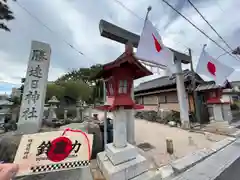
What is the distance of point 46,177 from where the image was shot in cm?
257

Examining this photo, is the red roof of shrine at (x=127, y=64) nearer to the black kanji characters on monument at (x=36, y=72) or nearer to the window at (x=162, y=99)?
the black kanji characters on monument at (x=36, y=72)

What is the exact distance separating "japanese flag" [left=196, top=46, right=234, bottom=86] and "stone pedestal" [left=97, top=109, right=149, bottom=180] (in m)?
5.09

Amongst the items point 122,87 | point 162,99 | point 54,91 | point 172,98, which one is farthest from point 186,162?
point 54,91

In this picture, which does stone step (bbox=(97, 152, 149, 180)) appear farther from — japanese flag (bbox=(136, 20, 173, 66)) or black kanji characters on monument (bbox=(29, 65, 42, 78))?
black kanji characters on monument (bbox=(29, 65, 42, 78))

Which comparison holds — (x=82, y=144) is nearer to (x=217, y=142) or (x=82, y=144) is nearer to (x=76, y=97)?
(x=217, y=142)

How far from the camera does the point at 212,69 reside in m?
6.12

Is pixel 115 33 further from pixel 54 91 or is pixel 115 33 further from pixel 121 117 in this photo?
pixel 54 91

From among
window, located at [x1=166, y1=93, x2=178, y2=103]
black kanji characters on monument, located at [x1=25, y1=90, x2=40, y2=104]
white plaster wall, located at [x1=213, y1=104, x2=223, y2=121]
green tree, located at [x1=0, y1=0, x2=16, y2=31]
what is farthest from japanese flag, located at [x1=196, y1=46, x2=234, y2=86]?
green tree, located at [x1=0, y1=0, x2=16, y2=31]

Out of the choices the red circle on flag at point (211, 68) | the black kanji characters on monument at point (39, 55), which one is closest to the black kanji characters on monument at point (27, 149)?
the black kanji characters on monument at point (39, 55)

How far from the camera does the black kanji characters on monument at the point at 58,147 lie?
164 cm

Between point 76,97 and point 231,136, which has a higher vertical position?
point 76,97

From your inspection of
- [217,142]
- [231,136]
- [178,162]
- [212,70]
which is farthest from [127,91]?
[231,136]

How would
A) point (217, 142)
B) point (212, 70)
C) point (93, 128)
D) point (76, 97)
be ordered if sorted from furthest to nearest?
point (76, 97)
point (212, 70)
point (217, 142)
point (93, 128)

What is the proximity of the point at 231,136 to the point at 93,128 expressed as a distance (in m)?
6.42
